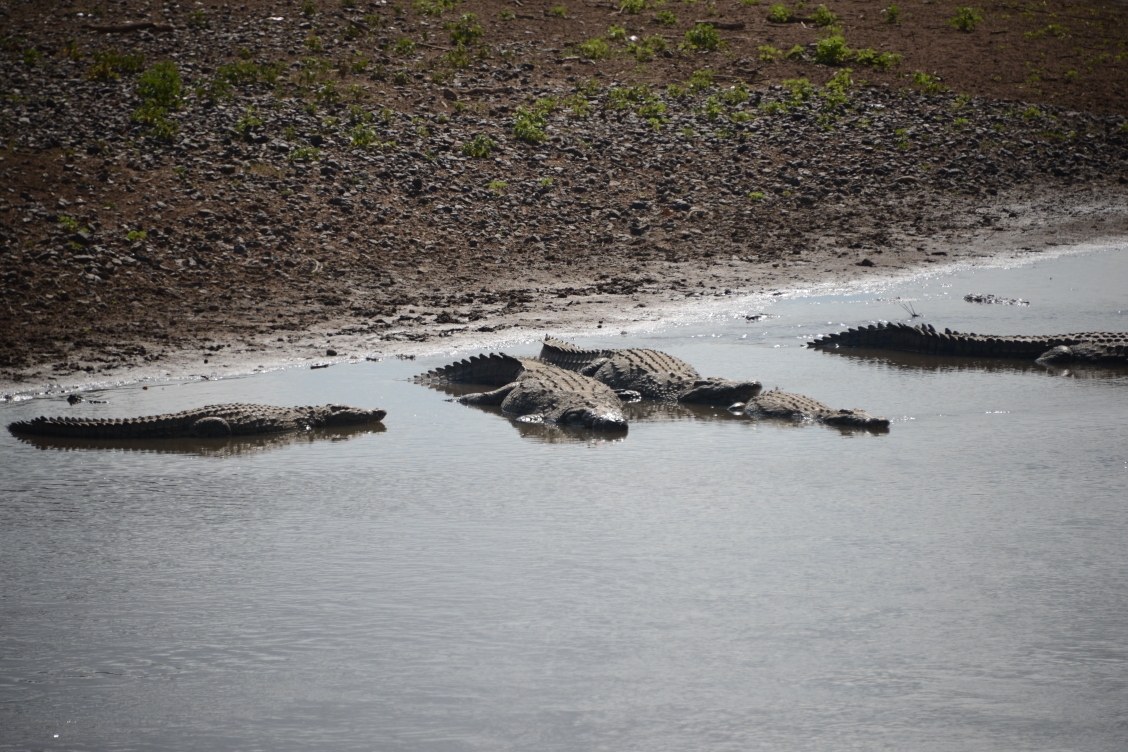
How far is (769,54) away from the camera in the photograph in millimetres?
20234

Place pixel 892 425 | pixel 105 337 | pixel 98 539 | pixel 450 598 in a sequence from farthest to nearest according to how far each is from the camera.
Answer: pixel 105 337 < pixel 892 425 < pixel 98 539 < pixel 450 598

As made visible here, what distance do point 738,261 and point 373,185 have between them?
13.5ft

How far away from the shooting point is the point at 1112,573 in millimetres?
5180

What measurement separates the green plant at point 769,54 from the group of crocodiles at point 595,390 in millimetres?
10605

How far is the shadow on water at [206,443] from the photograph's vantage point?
24.8 feet

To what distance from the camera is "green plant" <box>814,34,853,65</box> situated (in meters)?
20.3

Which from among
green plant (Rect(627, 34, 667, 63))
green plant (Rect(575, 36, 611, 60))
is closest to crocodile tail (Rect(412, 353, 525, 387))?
green plant (Rect(575, 36, 611, 60))

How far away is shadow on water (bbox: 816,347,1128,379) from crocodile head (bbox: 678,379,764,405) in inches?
74.8

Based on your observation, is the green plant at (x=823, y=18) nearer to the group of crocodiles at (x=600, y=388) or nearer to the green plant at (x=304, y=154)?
the green plant at (x=304, y=154)

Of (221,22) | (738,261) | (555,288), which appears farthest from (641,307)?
(221,22)

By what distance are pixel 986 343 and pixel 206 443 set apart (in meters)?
6.25

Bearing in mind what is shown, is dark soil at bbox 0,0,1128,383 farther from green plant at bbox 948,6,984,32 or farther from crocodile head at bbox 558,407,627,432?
crocodile head at bbox 558,407,627,432

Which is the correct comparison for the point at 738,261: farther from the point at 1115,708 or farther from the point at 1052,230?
the point at 1115,708

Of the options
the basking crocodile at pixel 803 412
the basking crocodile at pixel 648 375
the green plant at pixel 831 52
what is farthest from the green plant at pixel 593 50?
the basking crocodile at pixel 803 412
